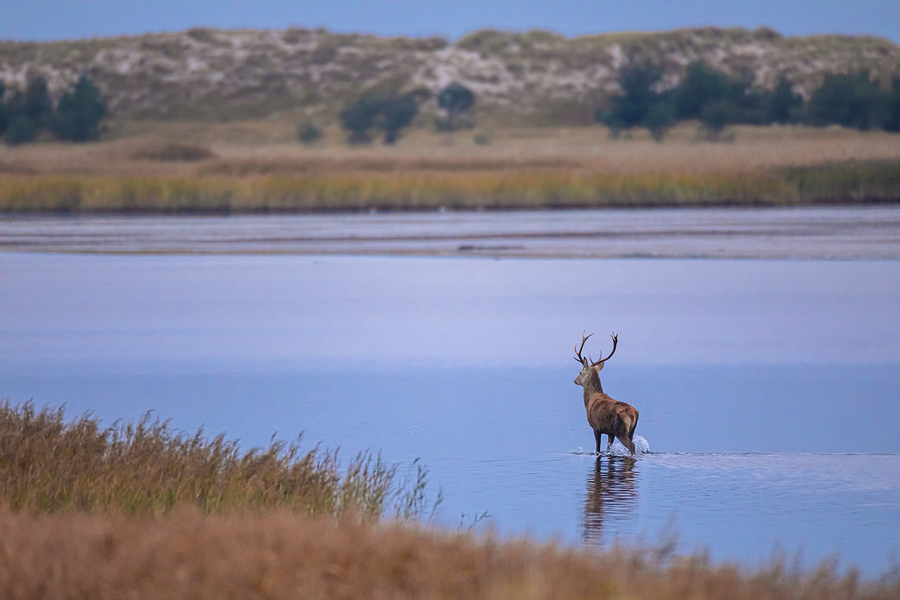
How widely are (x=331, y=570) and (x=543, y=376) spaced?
6952 mm

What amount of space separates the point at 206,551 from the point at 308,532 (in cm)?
48

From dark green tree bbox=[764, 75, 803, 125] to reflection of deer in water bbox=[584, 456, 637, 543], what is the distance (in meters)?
86.1

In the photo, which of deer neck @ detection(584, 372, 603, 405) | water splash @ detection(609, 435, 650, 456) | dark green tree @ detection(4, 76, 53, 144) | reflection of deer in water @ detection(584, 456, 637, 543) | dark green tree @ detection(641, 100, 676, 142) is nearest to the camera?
reflection of deer in water @ detection(584, 456, 637, 543)

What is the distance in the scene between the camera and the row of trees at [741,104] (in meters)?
83.4

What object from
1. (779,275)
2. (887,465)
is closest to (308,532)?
(887,465)

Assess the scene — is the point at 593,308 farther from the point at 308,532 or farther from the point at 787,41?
the point at 787,41

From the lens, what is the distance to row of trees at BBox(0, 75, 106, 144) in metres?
90.6

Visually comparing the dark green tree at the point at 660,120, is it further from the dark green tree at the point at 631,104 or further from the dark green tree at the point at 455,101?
the dark green tree at the point at 455,101

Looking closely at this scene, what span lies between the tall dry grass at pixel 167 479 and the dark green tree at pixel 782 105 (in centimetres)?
8741

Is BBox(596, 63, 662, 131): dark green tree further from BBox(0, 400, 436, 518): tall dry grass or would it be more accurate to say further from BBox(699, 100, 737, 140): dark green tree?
BBox(0, 400, 436, 518): tall dry grass

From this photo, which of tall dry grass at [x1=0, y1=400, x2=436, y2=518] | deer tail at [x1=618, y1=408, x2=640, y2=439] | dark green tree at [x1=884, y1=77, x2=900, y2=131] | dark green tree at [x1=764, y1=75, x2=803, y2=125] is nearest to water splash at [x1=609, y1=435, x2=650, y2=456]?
deer tail at [x1=618, y1=408, x2=640, y2=439]

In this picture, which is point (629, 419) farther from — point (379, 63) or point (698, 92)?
point (379, 63)

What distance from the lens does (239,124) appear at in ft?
374

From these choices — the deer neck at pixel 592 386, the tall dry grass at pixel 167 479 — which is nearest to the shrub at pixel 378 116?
the deer neck at pixel 592 386
